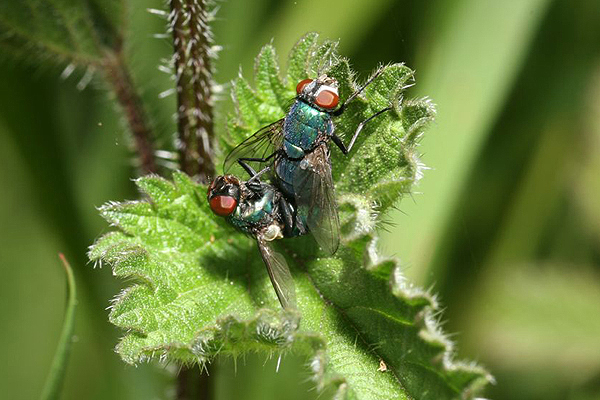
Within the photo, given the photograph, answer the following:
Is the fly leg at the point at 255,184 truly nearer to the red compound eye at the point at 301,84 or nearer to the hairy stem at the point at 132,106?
the red compound eye at the point at 301,84

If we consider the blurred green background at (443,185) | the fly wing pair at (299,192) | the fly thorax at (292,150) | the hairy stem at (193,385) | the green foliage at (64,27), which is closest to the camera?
the fly wing pair at (299,192)

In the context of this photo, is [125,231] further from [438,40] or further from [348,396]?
[438,40]

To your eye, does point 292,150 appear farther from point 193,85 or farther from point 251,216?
point 193,85

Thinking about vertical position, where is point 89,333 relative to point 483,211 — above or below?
below

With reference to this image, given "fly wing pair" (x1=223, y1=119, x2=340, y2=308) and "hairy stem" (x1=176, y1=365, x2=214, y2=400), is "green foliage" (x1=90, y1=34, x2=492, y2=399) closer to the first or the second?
"fly wing pair" (x1=223, y1=119, x2=340, y2=308)

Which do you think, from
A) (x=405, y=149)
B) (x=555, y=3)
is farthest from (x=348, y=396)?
(x=555, y=3)

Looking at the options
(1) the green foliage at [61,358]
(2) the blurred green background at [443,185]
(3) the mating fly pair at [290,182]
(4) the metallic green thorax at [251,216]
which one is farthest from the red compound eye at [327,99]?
(2) the blurred green background at [443,185]

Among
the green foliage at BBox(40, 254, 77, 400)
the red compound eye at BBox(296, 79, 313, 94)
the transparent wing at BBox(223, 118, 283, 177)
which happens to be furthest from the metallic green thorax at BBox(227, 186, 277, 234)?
the green foliage at BBox(40, 254, 77, 400)
